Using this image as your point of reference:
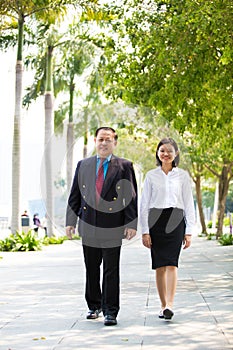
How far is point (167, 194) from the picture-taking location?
7.32 m

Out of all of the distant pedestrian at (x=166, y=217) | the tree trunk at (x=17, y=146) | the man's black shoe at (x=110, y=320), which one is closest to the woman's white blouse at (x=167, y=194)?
the distant pedestrian at (x=166, y=217)

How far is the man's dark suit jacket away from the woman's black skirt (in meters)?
Answer: 0.24

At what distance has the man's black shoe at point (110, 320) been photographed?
697cm

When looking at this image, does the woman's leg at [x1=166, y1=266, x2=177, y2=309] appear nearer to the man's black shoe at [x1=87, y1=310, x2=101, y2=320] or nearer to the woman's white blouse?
the woman's white blouse

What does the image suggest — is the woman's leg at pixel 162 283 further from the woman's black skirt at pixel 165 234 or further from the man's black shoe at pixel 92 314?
the man's black shoe at pixel 92 314

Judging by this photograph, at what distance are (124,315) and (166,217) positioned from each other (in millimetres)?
1173

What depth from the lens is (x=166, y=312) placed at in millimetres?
7215

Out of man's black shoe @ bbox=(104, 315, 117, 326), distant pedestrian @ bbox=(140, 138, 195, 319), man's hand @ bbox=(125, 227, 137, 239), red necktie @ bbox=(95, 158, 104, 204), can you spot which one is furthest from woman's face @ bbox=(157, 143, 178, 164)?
man's black shoe @ bbox=(104, 315, 117, 326)

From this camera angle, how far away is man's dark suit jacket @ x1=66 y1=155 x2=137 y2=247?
7207 millimetres

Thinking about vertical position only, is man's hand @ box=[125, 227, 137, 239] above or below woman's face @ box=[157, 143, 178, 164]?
below

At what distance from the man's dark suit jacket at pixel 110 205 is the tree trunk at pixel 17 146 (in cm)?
1702

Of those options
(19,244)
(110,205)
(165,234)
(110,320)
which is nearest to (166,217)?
(165,234)

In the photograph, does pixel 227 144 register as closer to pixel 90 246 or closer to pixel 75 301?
pixel 75 301

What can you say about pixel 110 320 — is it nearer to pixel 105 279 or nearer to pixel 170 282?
pixel 105 279
